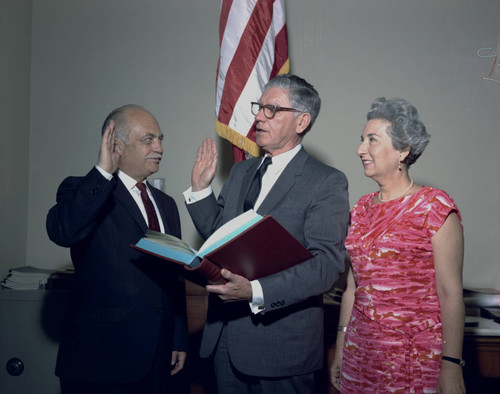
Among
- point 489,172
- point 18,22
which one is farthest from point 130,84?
point 489,172

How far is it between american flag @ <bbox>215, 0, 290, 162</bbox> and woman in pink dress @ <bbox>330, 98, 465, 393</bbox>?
3.14 ft

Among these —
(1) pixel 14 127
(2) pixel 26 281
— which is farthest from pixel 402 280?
(1) pixel 14 127

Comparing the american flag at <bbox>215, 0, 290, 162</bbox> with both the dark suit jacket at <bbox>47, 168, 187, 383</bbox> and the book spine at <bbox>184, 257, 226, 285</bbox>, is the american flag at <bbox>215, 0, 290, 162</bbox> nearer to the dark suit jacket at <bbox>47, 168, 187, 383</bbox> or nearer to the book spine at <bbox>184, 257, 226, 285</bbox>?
the dark suit jacket at <bbox>47, 168, 187, 383</bbox>

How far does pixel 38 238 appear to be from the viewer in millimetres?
3330

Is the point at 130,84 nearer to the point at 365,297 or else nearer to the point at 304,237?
the point at 304,237

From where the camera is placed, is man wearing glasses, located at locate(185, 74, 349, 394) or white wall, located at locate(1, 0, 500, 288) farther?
white wall, located at locate(1, 0, 500, 288)

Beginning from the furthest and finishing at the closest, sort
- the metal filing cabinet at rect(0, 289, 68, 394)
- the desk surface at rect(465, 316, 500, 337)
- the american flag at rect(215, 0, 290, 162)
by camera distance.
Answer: the metal filing cabinet at rect(0, 289, 68, 394)
the american flag at rect(215, 0, 290, 162)
the desk surface at rect(465, 316, 500, 337)

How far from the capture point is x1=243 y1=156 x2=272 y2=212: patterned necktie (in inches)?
73.4

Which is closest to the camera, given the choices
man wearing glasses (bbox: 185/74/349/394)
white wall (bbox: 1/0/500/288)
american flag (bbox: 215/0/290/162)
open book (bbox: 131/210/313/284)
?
open book (bbox: 131/210/313/284)

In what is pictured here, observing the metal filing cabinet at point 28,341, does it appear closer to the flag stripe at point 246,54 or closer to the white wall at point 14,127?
the white wall at point 14,127

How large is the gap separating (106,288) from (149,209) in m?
0.39

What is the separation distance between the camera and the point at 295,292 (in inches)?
63.2

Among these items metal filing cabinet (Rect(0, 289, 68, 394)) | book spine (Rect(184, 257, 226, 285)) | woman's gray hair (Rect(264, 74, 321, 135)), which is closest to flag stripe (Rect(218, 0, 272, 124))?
woman's gray hair (Rect(264, 74, 321, 135))

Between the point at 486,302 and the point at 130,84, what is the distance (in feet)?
8.87
